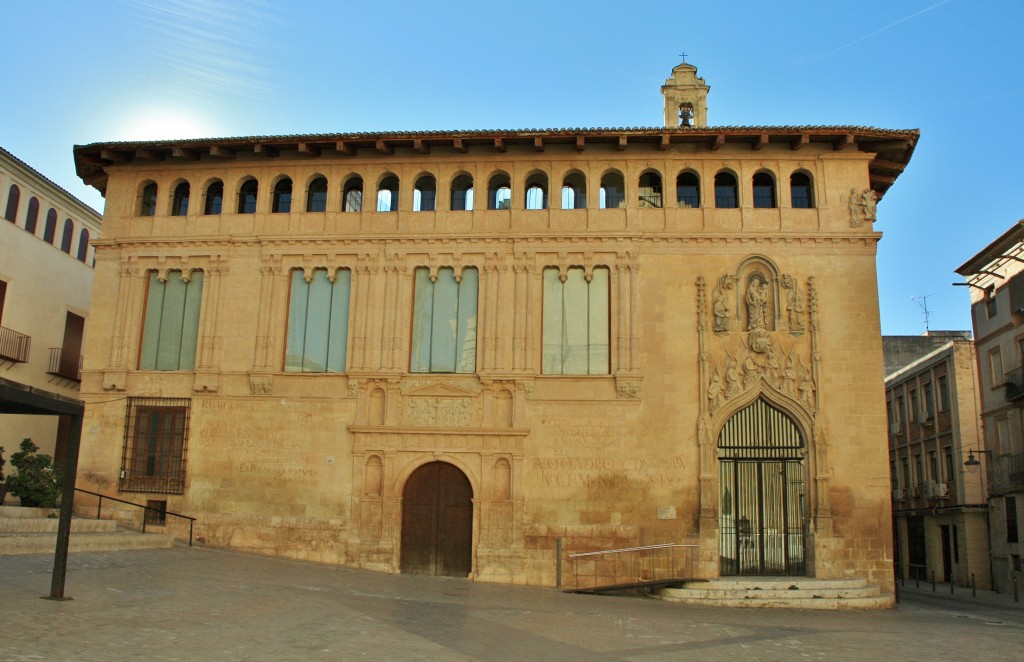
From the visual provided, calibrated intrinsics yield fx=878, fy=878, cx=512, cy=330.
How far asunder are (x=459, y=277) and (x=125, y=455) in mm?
10614

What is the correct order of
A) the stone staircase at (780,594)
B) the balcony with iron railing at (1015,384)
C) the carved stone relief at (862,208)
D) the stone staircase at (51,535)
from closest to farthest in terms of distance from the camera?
the stone staircase at (51,535) → the stone staircase at (780,594) → the carved stone relief at (862,208) → the balcony with iron railing at (1015,384)

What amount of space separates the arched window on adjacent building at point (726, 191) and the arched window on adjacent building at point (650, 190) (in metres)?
1.63

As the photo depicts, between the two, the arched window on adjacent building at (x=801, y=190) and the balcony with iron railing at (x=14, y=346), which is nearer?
the arched window on adjacent building at (x=801, y=190)

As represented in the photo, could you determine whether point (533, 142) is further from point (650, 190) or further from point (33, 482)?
point (33, 482)

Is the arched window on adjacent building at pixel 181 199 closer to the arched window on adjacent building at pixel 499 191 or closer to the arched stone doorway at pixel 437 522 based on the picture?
the arched window on adjacent building at pixel 499 191

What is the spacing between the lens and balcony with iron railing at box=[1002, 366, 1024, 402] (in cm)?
3141

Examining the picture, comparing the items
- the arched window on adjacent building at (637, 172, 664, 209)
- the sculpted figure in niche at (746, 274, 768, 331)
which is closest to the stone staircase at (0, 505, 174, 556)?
the arched window on adjacent building at (637, 172, 664, 209)

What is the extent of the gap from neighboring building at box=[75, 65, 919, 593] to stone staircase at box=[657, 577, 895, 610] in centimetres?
121

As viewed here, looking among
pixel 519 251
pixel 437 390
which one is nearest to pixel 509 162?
pixel 519 251

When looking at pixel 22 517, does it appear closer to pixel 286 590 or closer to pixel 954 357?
pixel 286 590

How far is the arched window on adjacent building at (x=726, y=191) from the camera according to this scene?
25.0m

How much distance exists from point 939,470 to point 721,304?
2259 centimetres

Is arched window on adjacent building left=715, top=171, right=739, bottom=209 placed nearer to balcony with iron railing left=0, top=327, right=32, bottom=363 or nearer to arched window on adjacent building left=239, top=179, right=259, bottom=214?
arched window on adjacent building left=239, top=179, right=259, bottom=214

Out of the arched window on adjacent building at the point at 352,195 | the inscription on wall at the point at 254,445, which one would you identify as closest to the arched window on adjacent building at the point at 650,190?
the arched window on adjacent building at the point at 352,195
